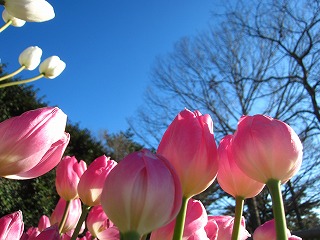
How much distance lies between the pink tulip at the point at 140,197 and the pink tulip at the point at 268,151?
0.06 metres

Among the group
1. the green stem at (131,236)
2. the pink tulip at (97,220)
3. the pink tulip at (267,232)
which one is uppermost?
the pink tulip at (97,220)

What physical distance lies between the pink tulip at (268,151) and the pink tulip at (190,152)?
0.02 m

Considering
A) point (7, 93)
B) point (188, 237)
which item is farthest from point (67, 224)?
point (7, 93)

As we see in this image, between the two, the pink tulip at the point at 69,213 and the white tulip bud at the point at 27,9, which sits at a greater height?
the white tulip bud at the point at 27,9

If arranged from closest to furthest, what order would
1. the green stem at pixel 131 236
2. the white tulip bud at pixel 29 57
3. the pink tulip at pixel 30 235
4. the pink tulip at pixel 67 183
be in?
the green stem at pixel 131 236 < the pink tulip at pixel 30 235 < the pink tulip at pixel 67 183 < the white tulip bud at pixel 29 57

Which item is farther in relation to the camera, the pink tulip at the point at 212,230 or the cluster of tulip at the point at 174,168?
the pink tulip at the point at 212,230

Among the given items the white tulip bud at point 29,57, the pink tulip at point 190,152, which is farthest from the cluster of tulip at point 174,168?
the white tulip bud at point 29,57

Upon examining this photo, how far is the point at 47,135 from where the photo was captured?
0.77 feet

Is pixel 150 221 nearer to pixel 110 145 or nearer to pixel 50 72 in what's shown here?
pixel 50 72

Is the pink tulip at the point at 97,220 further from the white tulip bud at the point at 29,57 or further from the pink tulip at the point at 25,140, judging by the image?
the white tulip bud at the point at 29,57

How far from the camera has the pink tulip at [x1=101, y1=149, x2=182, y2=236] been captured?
0.18m

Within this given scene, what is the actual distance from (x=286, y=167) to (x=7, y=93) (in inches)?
129

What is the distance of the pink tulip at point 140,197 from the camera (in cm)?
18

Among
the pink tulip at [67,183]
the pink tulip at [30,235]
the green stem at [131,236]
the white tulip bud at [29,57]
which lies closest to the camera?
the green stem at [131,236]
